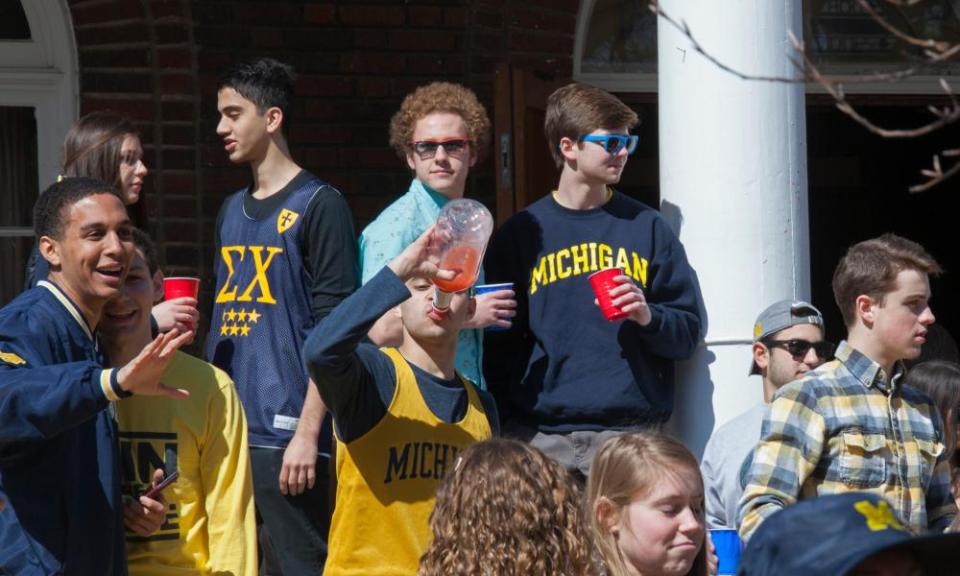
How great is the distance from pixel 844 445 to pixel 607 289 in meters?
0.90

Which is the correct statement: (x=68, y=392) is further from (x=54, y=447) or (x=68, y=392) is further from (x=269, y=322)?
(x=269, y=322)

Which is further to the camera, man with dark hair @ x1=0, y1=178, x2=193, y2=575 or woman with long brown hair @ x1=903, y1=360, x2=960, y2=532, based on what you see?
woman with long brown hair @ x1=903, y1=360, x2=960, y2=532

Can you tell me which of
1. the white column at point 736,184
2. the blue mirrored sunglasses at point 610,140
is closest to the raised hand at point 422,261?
the blue mirrored sunglasses at point 610,140

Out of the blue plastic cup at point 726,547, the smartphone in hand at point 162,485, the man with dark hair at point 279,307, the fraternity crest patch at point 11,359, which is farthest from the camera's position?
the man with dark hair at point 279,307

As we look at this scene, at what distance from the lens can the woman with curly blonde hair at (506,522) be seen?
10.3ft

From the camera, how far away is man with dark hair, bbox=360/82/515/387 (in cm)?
491

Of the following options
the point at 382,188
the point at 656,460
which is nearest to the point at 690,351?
the point at 656,460

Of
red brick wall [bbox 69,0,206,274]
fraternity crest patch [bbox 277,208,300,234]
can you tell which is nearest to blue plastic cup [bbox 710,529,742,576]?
fraternity crest patch [bbox 277,208,300,234]

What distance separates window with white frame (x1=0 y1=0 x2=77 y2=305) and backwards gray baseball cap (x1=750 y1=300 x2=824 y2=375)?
3.47 m

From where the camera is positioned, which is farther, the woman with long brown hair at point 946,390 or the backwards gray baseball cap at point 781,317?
the woman with long brown hair at point 946,390

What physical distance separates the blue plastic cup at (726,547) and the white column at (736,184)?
83 cm

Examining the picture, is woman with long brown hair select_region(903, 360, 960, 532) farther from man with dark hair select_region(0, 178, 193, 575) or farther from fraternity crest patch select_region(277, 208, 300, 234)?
man with dark hair select_region(0, 178, 193, 575)

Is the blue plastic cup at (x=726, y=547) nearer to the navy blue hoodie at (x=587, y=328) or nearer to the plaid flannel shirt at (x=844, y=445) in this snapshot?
the plaid flannel shirt at (x=844, y=445)

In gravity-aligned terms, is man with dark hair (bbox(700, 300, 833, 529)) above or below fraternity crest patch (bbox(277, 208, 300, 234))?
below
